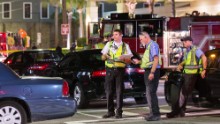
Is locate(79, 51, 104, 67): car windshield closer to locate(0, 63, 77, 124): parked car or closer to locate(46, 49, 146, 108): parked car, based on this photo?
locate(46, 49, 146, 108): parked car

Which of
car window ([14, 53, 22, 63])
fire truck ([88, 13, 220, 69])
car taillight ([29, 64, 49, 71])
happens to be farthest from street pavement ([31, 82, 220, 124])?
fire truck ([88, 13, 220, 69])

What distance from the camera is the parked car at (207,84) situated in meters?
10.8

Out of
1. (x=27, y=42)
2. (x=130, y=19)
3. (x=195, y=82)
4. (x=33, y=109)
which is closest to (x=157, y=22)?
(x=130, y=19)

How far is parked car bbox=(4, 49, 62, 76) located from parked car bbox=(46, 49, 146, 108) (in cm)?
393

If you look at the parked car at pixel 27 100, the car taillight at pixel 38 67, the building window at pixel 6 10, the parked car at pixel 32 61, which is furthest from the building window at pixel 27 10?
the parked car at pixel 27 100

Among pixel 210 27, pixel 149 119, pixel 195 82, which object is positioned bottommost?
pixel 149 119

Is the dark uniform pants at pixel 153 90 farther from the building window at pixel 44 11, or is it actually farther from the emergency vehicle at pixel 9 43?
the building window at pixel 44 11

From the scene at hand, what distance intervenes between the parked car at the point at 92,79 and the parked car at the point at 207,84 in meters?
1.40

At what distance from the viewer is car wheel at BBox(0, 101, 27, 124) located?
8422 mm

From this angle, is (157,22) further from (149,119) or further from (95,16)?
(95,16)

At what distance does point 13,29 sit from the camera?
59.8 meters

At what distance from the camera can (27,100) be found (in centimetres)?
848

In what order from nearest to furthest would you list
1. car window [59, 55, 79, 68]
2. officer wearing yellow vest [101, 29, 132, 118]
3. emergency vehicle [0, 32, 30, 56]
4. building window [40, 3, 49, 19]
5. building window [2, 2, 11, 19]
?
officer wearing yellow vest [101, 29, 132, 118] < car window [59, 55, 79, 68] < emergency vehicle [0, 32, 30, 56] < building window [2, 2, 11, 19] < building window [40, 3, 49, 19]

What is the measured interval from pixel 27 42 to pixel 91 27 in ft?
93.8
